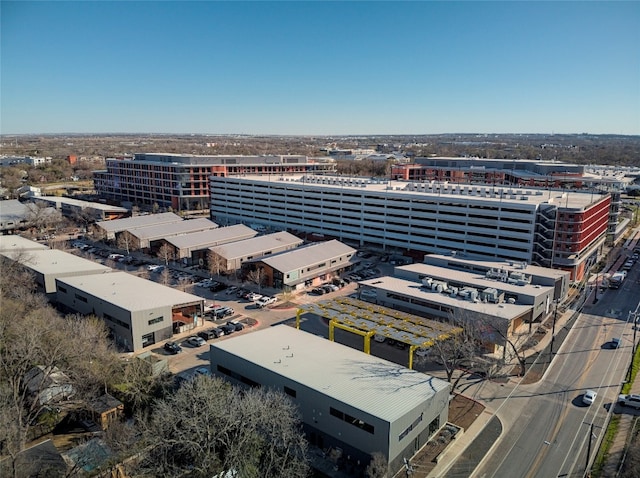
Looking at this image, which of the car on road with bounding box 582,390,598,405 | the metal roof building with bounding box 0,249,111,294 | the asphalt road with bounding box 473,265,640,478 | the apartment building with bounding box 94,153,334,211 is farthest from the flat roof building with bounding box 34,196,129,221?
the car on road with bounding box 582,390,598,405

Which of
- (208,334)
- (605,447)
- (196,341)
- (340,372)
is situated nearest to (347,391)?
(340,372)

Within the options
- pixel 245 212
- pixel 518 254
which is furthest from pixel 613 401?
pixel 245 212

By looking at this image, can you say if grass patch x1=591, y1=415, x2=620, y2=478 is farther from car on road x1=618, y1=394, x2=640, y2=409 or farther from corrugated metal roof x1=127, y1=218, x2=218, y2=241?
corrugated metal roof x1=127, y1=218, x2=218, y2=241

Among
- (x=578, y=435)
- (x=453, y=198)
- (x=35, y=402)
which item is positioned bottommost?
(x=578, y=435)

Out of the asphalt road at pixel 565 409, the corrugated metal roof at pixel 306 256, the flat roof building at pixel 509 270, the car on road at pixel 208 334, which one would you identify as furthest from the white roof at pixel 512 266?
the car on road at pixel 208 334

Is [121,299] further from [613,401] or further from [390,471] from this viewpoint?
[613,401]

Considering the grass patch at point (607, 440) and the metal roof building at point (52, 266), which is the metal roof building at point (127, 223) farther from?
the grass patch at point (607, 440)
